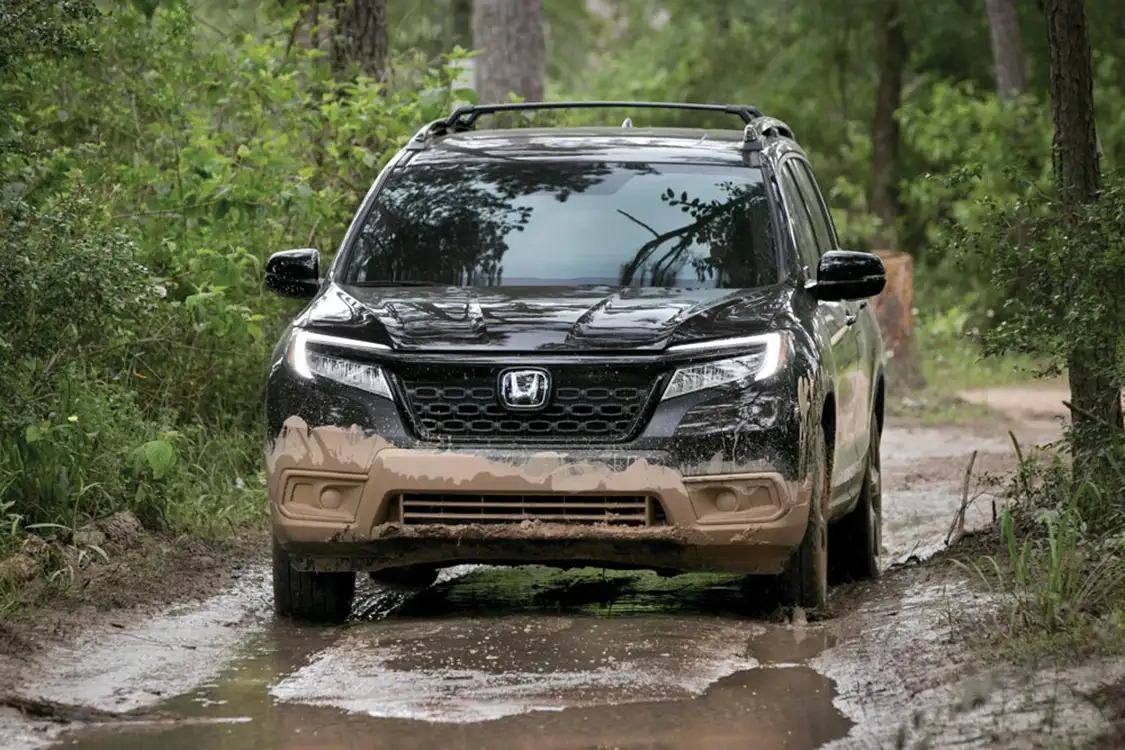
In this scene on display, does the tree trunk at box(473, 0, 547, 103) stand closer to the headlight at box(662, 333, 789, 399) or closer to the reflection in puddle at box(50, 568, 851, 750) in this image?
the reflection in puddle at box(50, 568, 851, 750)

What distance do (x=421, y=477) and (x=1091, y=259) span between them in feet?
9.36

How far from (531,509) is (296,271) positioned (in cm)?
171

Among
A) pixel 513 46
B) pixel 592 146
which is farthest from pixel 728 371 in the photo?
pixel 513 46

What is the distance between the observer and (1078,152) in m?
9.23

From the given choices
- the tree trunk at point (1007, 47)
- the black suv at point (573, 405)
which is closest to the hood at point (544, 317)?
the black suv at point (573, 405)

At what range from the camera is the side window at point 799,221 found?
8.55 meters

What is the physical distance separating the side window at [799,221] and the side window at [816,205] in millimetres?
164

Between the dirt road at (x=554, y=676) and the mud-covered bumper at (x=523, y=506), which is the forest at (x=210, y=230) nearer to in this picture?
the dirt road at (x=554, y=676)

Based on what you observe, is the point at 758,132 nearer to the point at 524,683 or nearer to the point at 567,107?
the point at 567,107

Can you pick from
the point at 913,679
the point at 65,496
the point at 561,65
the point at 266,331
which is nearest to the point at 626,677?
the point at 913,679

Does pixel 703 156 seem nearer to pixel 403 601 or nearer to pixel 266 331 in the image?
pixel 403 601

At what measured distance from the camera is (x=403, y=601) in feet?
28.8

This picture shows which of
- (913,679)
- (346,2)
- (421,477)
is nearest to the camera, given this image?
(913,679)

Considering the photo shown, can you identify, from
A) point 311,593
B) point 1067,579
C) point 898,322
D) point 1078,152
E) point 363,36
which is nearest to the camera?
point 1067,579
